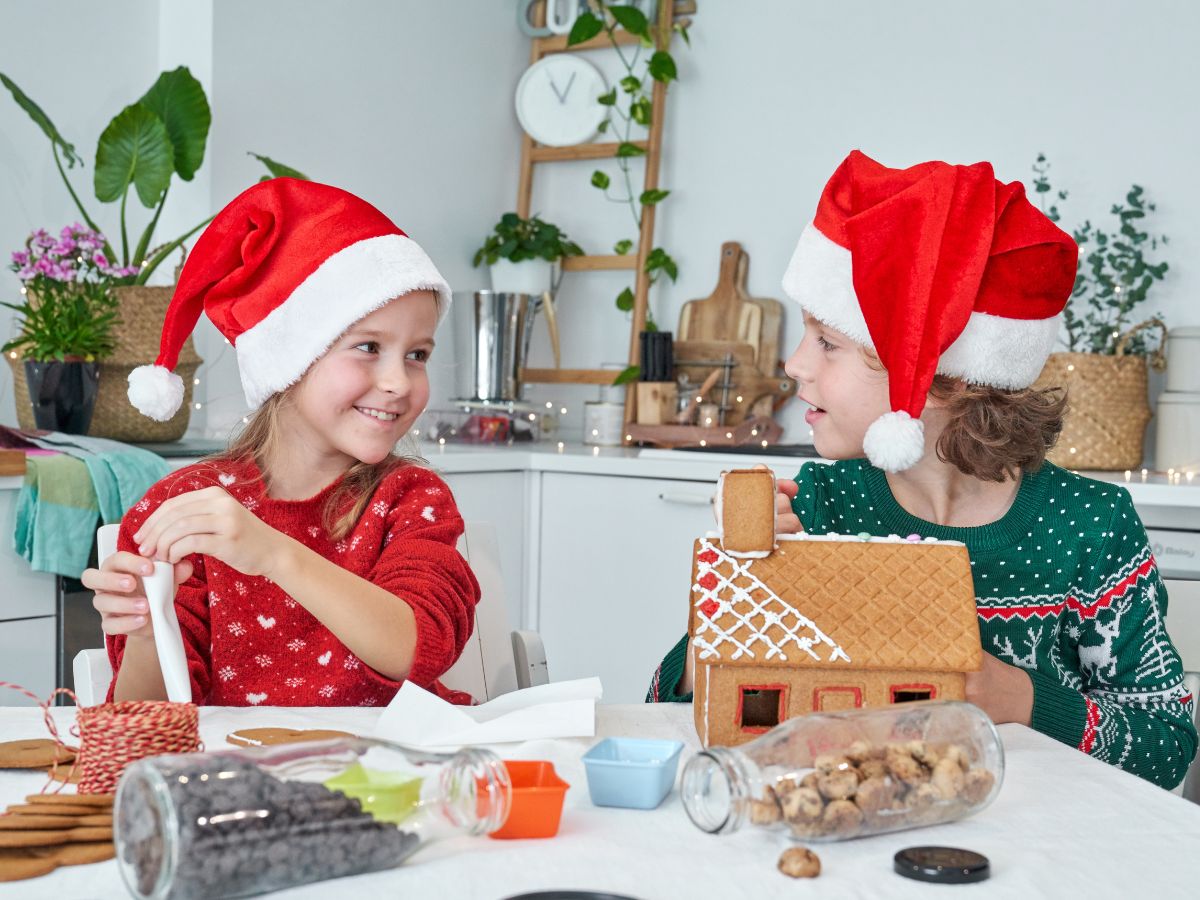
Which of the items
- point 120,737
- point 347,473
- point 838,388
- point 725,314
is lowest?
point 120,737

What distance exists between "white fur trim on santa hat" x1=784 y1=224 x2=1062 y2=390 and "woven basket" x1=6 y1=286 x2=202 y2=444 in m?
1.28

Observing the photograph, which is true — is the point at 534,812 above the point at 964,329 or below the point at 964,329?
below

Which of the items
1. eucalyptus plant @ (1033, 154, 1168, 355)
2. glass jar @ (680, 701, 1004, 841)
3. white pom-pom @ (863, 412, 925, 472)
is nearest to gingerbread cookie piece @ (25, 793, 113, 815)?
glass jar @ (680, 701, 1004, 841)

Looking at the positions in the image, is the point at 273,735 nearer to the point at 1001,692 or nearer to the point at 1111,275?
the point at 1001,692

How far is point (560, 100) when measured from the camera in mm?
3184

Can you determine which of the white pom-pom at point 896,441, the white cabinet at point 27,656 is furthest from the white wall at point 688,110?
the white pom-pom at point 896,441

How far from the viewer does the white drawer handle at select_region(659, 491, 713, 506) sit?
2404 mm

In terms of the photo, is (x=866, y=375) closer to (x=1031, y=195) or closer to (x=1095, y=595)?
(x=1095, y=595)

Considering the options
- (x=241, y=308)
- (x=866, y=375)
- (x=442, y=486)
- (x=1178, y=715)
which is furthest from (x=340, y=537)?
(x=1178, y=715)

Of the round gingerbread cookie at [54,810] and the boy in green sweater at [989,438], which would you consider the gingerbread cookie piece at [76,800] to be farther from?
the boy in green sweater at [989,438]

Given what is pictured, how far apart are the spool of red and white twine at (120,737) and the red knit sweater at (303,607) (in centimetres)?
38

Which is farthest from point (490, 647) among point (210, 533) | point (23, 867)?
point (23, 867)

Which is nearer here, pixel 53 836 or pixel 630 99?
pixel 53 836

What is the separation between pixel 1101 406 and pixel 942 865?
1870mm
